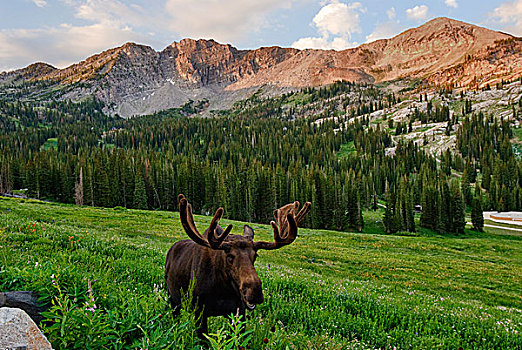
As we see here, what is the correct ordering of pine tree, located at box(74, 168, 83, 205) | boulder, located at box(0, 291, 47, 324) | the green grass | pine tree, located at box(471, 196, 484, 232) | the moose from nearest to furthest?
1. the green grass
2. boulder, located at box(0, 291, 47, 324)
3. the moose
4. pine tree, located at box(471, 196, 484, 232)
5. pine tree, located at box(74, 168, 83, 205)

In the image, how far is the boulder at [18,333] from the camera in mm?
2471

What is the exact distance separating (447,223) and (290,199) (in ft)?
154

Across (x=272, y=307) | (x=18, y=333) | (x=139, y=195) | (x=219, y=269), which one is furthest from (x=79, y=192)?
(x=18, y=333)

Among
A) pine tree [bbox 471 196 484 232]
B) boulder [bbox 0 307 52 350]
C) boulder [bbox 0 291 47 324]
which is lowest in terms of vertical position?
pine tree [bbox 471 196 484 232]

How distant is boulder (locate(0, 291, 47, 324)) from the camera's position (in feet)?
12.9

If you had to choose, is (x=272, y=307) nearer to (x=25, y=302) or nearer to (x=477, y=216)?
(x=25, y=302)

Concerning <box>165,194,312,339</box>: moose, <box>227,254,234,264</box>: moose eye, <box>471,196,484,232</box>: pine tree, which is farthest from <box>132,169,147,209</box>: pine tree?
<box>471,196,484,232</box>: pine tree

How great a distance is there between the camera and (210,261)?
5.32 metres

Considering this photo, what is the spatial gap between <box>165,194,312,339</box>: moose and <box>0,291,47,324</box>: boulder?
1.90m

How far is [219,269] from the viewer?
513 cm

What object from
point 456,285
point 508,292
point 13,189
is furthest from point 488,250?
point 13,189

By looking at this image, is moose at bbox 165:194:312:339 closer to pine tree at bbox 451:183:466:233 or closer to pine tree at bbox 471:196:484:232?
pine tree at bbox 451:183:466:233

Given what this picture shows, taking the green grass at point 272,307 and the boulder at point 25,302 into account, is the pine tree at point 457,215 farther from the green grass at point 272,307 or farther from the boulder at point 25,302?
the boulder at point 25,302

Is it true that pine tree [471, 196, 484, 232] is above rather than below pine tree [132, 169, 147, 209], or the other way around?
below
